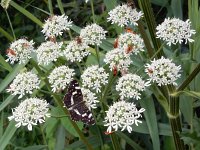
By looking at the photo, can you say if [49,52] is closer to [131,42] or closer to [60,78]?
[60,78]

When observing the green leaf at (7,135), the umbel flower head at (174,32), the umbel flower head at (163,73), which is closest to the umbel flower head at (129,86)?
the umbel flower head at (163,73)

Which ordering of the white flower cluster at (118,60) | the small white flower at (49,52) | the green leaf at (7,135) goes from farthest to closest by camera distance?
1. the green leaf at (7,135)
2. the small white flower at (49,52)
3. the white flower cluster at (118,60)

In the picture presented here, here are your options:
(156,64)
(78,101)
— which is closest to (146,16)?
(156,64)

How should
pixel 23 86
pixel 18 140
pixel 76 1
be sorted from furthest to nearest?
pixel 76 1 → pixel 18 140 → pixel 23 86

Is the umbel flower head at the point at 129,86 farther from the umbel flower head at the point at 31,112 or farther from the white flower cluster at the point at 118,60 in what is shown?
the umbel flower head at the point at 31,112

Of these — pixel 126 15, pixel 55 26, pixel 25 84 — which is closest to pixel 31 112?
pixel 25 84

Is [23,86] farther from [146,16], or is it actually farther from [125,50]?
[146,16]

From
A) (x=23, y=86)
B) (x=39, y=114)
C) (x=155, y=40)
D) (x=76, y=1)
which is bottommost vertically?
(x=39, y=114)
